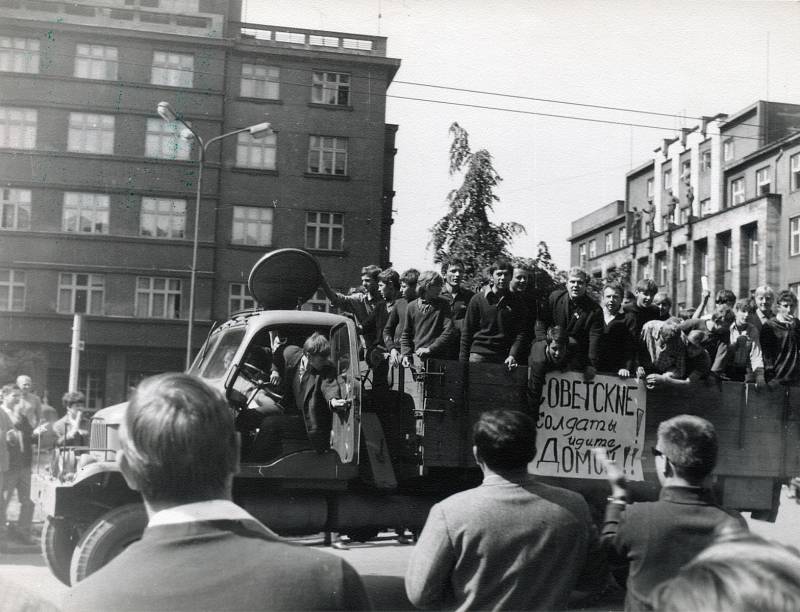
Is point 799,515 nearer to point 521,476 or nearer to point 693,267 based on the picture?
point 521,476

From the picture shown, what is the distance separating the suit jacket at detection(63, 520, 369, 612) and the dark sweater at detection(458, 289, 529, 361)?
6.00 meters

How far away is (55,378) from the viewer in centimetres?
3077

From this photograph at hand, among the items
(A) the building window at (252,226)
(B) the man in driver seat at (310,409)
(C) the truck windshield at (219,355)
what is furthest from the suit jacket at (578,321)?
(A) the building window at (252,226)

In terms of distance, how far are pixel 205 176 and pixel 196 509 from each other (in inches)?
1241

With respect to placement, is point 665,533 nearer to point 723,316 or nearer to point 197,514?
point 197,514

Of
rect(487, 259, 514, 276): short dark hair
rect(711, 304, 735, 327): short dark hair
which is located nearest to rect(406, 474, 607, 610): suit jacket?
rect(487, 259, 514, 276): short dark hair

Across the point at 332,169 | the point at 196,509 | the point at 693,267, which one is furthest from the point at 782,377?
the point at 693,267

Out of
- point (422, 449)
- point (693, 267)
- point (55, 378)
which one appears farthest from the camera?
point (693, 267)

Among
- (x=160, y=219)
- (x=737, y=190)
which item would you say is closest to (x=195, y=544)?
(x=160, y=219)

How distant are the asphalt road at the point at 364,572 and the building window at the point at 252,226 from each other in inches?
923

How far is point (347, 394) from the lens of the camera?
7.09 meters

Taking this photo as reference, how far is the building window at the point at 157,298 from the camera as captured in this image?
31.9 metres

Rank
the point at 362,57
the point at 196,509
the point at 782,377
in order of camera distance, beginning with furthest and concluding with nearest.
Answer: the point at 362,57 → the point at 782,377 → the point at 196,509

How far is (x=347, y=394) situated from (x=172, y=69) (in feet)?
83.5
